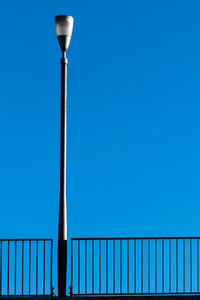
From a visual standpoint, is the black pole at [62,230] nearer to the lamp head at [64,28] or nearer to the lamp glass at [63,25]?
the lamp head at [64,28]

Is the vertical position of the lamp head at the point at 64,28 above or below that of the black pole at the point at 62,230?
above

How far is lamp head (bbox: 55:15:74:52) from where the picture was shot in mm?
9898

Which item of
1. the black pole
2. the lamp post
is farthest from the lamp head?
the black pole

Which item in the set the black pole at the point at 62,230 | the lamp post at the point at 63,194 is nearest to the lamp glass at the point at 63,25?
the lamp post at the point at 63,194

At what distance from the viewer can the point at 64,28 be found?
390 inches

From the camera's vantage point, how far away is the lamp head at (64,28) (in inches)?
390

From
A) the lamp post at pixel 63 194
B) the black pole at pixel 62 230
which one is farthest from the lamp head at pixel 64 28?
the black pole at pixel 62 230

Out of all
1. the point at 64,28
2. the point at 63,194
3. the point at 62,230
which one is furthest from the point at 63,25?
the point at 62,230

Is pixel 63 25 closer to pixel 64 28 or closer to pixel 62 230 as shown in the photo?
pixel 64 28

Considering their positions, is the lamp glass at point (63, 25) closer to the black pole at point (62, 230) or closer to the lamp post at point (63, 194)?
the lamp post at point (63, 194)

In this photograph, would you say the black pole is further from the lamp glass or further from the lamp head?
the lamp glass

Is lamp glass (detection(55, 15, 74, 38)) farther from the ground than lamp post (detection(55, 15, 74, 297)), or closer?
farther from the ground

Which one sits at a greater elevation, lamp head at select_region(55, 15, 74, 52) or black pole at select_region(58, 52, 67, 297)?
lamp head at select_region(55, 15, 74, 52)

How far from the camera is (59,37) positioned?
32.6 feet
